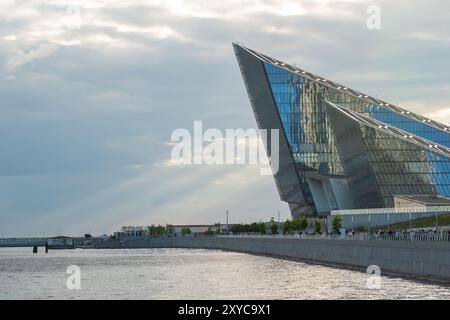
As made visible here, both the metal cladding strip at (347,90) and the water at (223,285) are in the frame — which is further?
the metal cladding strip at (347,90)

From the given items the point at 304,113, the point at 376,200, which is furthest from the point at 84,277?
the point at 304,113

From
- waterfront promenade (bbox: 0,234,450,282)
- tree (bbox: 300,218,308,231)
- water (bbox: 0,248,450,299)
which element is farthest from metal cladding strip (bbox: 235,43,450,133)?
water (bbox: 0,248,450,299)

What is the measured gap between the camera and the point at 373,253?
70.6 metres

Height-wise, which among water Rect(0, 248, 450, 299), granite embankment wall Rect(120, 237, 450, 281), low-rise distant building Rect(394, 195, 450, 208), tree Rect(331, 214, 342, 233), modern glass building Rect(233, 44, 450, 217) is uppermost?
modern glass building Rect(233, 44, 450, 217)

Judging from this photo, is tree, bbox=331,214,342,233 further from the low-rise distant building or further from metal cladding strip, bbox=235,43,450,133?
metal cladding strip, bbox=235,43,450,133

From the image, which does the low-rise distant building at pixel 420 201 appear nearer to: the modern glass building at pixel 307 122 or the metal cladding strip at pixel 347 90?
the modern glass building at pixel 307 122

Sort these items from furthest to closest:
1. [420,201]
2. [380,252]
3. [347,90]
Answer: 1. [347,90]
2. [420,201]
3. [380,252]

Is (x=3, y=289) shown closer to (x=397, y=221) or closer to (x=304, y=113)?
(x=397, y=221)

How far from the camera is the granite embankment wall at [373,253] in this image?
56.0 meters

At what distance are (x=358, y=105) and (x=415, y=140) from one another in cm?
4070

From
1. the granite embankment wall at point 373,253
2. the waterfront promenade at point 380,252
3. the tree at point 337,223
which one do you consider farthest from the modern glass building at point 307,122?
the waterfront promenade at point 380,252

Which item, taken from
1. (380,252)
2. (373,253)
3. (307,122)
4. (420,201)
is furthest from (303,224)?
(380,252)

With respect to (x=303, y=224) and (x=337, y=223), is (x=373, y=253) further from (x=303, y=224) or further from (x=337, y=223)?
(x=303, y=224)

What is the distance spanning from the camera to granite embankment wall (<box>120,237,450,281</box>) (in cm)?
5600
